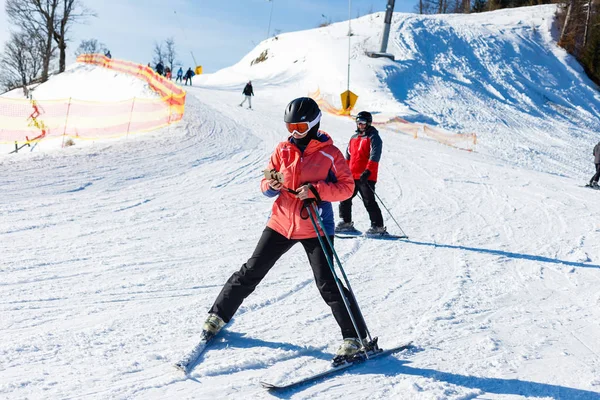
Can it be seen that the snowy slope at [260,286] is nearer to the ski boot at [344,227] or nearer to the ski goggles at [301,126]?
the ski boot at [344,227]

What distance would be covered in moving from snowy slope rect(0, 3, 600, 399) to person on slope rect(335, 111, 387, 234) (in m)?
0.61

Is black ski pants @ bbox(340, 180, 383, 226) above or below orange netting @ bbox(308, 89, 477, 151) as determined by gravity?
below

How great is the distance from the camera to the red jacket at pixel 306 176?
3535 mm

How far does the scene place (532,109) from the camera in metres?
32.5

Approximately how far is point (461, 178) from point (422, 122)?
45.1 feet

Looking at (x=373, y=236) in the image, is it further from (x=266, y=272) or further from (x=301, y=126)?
(x=301, y=126)

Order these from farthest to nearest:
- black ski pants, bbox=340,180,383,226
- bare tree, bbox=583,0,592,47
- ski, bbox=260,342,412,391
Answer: bare tree, bbox=583,0,592,47
black ski pants, bbox=340,180,383,226
ski, bbox=260,342,412,391

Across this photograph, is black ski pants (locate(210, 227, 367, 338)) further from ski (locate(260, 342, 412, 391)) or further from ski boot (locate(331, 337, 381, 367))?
ski (locate(260, 342, 412, 391))

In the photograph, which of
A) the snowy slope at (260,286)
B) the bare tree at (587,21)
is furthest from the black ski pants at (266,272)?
the bare tree at (587,21)

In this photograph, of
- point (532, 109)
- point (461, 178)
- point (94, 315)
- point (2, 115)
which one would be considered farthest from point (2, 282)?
point (532, 109)

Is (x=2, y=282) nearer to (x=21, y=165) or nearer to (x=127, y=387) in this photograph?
(x=127, y=387)

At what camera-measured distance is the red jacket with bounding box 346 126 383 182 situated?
6.94 meters

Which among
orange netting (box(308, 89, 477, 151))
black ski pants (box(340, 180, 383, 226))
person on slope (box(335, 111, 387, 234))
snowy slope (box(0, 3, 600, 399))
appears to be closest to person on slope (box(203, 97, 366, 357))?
snowy slope (box(0, 3, 600, 399))

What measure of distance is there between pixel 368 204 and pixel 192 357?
4435 mm
